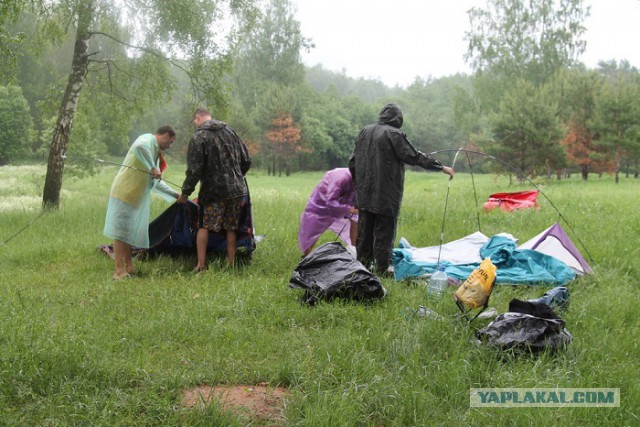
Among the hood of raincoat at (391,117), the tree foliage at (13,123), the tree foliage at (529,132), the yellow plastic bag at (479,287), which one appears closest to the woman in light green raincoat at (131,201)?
the hood of raincoat at (391,117)

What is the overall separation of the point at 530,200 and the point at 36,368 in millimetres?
9414

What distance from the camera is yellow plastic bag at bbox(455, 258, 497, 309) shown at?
380 centimetres

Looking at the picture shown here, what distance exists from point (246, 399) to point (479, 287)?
1.84 meters

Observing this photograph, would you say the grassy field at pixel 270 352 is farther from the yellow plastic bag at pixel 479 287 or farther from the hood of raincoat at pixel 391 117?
the hood of raincoat at pixel 391 117

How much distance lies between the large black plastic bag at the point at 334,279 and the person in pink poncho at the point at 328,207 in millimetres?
1621

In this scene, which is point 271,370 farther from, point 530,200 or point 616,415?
point 530,200

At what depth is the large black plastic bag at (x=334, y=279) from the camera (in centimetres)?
461

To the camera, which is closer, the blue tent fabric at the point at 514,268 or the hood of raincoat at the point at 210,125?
the blue tent fabric at the point at 514,268

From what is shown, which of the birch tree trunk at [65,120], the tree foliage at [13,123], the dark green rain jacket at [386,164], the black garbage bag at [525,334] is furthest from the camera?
the tree foliage at [13,123]

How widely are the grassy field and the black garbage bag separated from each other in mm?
94

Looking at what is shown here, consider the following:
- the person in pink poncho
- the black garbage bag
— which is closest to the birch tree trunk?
the person in pink poncho

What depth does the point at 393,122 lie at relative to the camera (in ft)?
18.9

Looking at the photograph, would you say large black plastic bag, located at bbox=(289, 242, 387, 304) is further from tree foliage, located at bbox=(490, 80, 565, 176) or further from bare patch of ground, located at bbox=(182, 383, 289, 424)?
tree foliage, located at bbox=(490, 80, 565, 176)

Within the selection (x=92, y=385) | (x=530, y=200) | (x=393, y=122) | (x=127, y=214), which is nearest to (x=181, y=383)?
(x=92, y=385)
